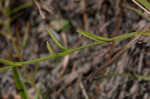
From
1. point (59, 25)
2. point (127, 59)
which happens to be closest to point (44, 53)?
point (59, 25)

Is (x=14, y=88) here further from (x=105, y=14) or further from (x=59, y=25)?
(x=105, y=14)

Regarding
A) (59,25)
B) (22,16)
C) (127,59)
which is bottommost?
(127,59)

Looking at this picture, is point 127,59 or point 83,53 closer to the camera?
point 127,59

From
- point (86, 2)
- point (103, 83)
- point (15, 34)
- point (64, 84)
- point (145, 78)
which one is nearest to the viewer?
point (145, 78)

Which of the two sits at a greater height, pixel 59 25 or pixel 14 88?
pixel 59 25

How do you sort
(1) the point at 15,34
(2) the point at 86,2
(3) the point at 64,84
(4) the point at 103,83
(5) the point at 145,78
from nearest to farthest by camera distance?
1. (5) the point at 145,78
2. (4) the point at 103,83
3. (3) the point at 64,84
4. (2) the point at 86,2
5. (1) the point at 15,34

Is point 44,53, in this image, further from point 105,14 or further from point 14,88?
point 105,14

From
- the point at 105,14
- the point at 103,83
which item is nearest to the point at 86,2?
the point at 105,14

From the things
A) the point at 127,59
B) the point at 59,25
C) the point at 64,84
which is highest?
the point at 59,25

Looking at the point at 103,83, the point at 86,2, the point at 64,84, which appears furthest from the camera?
the point at 86,2
